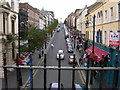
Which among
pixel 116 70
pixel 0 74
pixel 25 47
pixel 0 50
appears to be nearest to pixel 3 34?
pixel 0 50

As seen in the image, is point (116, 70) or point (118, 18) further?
point (118, 18)

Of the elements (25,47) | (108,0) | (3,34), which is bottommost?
(25,47)

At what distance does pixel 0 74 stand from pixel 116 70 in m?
17.5

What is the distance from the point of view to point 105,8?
21.4m

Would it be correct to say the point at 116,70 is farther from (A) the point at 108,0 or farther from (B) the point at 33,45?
(B) the point at 33,45

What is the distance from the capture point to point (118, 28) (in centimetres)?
1633

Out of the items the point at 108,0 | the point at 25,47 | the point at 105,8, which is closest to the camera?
the point at 108,0

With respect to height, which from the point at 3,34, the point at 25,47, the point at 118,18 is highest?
the point at 118,18

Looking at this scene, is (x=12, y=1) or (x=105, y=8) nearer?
(x=105, y=8)

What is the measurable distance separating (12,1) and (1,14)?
6.34 m

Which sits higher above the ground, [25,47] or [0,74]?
[25,47]

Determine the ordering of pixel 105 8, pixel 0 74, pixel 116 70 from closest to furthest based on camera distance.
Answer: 1. pixel 116 70
2. pixel 0 74
3. pixel 105 8

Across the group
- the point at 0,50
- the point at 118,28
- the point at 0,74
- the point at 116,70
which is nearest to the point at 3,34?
the point at 0,50

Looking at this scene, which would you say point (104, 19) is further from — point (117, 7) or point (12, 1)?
point (12, 1)
